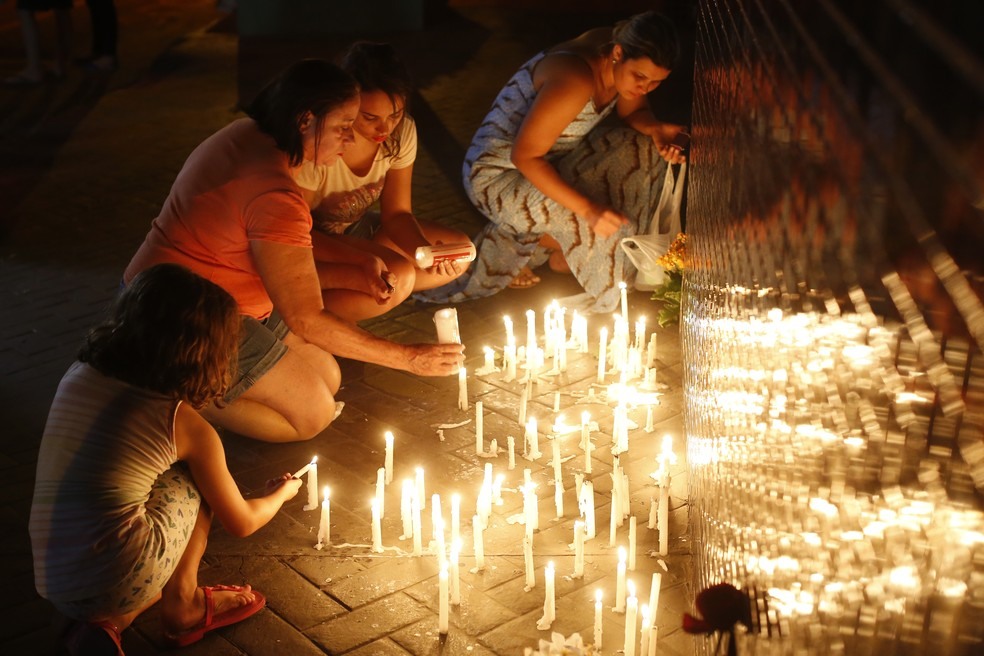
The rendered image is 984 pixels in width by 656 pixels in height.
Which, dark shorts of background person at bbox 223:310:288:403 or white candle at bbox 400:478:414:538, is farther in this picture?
dark shorts of background person at bbox 223:310:288:403

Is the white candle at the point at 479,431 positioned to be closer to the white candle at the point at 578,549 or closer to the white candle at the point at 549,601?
the white candle at the point at 578,549

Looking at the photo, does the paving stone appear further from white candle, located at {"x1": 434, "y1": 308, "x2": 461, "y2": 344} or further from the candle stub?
the candle stub

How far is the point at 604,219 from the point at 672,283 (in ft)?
1.79

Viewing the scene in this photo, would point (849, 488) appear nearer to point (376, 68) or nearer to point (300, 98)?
point (300, 98)

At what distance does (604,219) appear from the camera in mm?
6289

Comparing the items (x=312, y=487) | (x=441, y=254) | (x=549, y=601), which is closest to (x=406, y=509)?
(x=312, y=487)

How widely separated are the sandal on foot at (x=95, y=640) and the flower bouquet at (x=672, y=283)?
3694mm

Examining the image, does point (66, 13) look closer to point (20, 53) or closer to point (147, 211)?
point (20, 53)

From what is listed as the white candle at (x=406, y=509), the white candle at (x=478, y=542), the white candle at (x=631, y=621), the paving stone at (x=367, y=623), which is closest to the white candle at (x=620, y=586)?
the white candle at (x=631, y=621)

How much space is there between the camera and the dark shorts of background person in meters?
4.86

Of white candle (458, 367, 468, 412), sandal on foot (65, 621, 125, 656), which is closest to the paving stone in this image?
sandal on foot (65, 621, 125, 656)

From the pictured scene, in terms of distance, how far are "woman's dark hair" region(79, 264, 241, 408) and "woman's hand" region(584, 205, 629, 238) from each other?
3105 mm

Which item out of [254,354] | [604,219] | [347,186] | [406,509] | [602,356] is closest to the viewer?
[406,509]

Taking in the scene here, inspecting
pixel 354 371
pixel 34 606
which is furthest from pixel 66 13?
pixel 34 606
